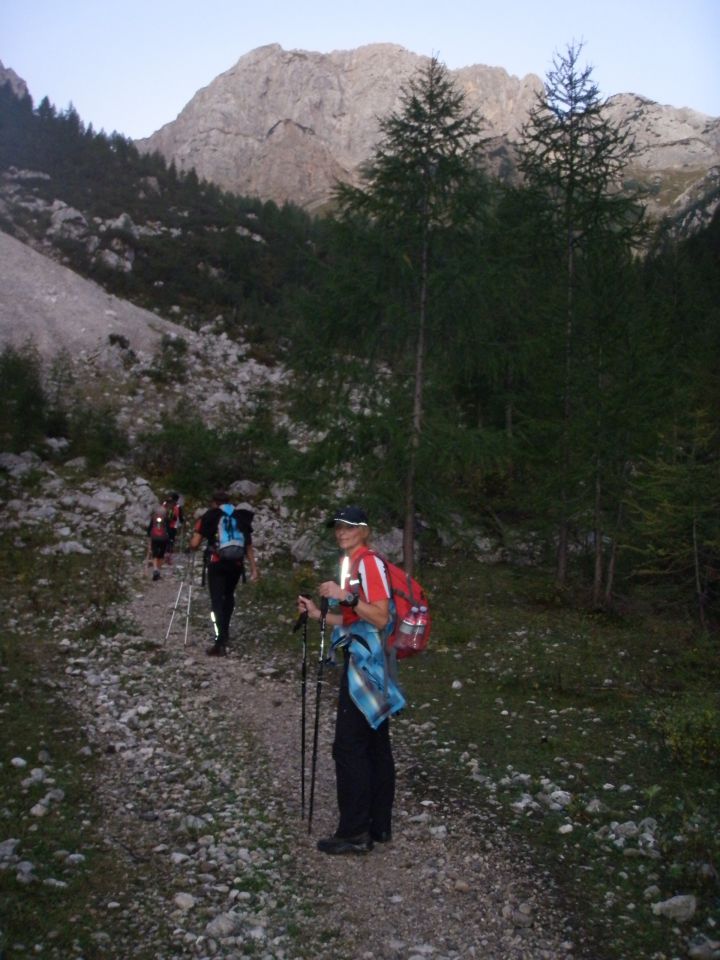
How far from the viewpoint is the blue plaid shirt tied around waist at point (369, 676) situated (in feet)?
17.5

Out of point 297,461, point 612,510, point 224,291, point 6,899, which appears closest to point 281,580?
Answer: point 297,461

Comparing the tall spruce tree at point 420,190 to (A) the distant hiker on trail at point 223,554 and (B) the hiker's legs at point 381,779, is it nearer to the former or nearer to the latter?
(A) the distant hiker on trail at point 223,554

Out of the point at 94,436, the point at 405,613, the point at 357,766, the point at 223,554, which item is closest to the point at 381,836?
the point at 357,766

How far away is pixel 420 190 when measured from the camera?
13.4 metres

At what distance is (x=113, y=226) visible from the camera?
4338 cm

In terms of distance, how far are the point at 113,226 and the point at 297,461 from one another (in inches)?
1405

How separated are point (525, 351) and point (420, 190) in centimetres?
349

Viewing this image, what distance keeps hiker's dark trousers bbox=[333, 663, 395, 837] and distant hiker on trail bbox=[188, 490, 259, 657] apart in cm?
563

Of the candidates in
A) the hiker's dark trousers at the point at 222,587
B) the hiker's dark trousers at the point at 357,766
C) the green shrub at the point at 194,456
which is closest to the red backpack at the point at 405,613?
the hiker's dark trousers at the point at 357,766

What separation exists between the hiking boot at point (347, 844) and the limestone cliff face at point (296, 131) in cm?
15005

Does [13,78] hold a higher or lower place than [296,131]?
lower

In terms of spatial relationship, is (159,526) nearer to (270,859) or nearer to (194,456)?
(194,456)

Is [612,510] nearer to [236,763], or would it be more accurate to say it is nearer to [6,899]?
[236,763]

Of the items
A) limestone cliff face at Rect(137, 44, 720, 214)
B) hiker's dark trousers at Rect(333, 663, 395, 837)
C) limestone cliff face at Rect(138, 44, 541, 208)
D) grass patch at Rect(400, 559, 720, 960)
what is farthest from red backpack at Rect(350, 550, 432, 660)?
limestone cliff face at Rect(138, 44, 541, 208)
